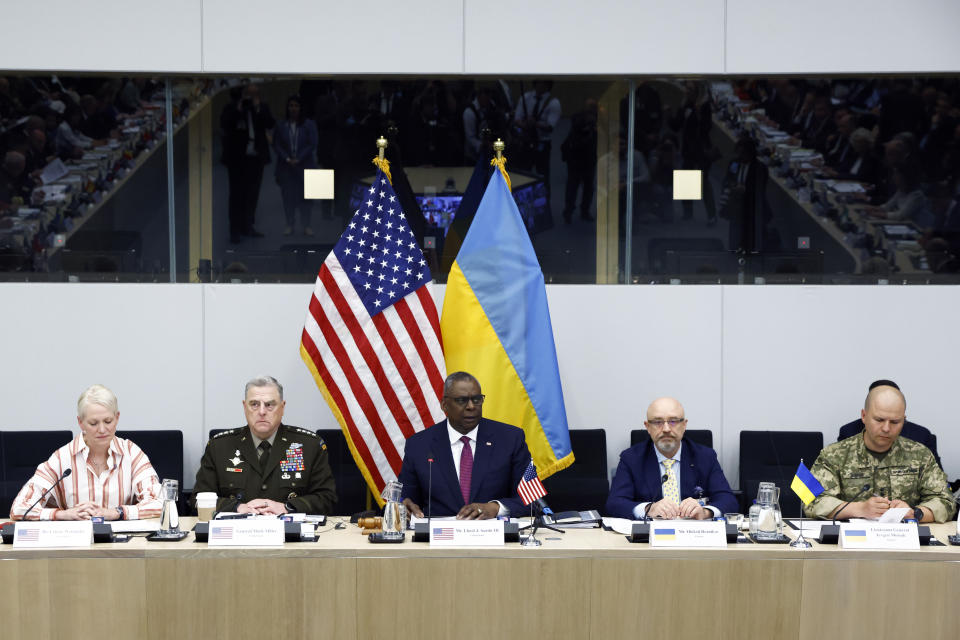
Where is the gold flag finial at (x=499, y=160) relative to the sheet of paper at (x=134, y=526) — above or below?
above

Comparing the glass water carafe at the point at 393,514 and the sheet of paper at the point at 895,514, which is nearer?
the glass water carafe at the point at 393,514

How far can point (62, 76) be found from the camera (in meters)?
5.63

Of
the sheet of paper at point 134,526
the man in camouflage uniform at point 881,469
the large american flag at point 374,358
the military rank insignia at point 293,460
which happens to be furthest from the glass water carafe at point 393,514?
the man in camouflage uniform at point 881,469

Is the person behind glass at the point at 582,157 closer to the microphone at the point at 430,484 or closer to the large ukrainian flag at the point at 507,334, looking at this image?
the large ukrainian flag at the point at 507,334

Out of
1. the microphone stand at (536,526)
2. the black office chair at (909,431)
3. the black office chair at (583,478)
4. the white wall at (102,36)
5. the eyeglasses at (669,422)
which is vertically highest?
the white wall at (102,36)

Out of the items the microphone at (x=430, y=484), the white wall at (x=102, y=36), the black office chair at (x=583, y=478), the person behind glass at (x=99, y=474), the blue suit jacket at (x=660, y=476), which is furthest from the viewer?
the white wall at (x=102, y=36)

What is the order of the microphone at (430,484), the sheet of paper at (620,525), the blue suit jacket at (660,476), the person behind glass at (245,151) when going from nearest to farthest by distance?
the sheet of paper at (620,525) → the microphone at (430,484) → the blue suit jacket at (660,476) → the person behind glass at (245,151)

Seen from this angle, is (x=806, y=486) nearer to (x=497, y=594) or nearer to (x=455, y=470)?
(x=497, y=594)

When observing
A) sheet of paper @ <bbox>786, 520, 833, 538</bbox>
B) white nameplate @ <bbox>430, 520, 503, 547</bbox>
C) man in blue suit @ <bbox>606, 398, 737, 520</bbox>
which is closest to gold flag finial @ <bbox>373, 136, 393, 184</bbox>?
man in blue suit @ <bbox>606, 398, 737, 520</bbox>

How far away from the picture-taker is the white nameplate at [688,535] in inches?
135

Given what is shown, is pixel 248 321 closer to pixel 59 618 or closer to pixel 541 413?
pixel 541 413

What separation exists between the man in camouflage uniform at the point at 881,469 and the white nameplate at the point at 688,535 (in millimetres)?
795

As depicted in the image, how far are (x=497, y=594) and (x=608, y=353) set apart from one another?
8.22ft

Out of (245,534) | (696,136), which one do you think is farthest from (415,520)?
(696,136)
